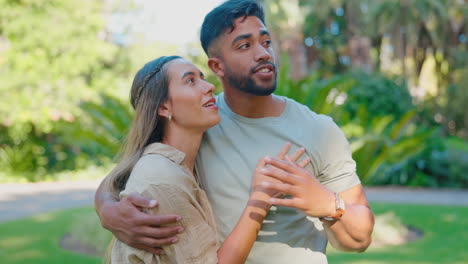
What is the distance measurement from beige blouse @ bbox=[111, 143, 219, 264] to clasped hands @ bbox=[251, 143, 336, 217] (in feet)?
0.78

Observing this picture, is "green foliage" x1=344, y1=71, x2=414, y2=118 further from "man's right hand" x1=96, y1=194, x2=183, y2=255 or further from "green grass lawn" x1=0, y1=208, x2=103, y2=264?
"man's right hand" x1=96, y1=194, x2=183, y2=255

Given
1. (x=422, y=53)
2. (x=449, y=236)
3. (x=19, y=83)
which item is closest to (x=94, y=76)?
(x=19, y=83)

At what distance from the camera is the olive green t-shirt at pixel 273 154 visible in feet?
6.93

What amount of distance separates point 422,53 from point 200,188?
33928 millimetres

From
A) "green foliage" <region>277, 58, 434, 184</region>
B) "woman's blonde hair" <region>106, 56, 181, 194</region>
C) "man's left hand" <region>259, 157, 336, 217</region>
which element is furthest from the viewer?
"green foliage" <region>277, 58, 434, 184</region>

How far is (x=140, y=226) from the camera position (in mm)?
1913

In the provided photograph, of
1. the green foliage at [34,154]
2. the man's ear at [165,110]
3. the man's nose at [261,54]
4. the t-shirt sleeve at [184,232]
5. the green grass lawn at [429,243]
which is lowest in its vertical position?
the green foliage at [34,154]

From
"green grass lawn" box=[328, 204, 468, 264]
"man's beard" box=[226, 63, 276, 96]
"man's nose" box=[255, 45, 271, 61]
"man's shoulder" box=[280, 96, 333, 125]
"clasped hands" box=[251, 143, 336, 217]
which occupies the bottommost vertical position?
"green grass lawn" box=[328, 204, 468, 264]

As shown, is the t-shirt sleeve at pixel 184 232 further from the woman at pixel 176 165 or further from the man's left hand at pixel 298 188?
the man's left hand at pixel 298 188

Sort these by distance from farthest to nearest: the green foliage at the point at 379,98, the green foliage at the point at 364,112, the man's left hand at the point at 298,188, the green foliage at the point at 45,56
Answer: the green foliage at the point at 45,56 < the green foliage at the point at 379,98 < the green foliage at the point at 364,112 < the man's left hand at the point at 298,188

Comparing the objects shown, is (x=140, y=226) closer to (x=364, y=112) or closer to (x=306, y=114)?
(x=306, y=114)

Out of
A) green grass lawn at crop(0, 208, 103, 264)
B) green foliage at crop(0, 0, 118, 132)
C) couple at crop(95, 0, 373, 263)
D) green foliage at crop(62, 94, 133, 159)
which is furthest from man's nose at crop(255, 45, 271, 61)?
green foliage at crop(0, 0, 118, 132)

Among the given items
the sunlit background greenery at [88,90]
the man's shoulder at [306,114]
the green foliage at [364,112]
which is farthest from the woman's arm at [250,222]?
the sunlit background greenery at [88,90]

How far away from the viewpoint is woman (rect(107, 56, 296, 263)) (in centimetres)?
193
